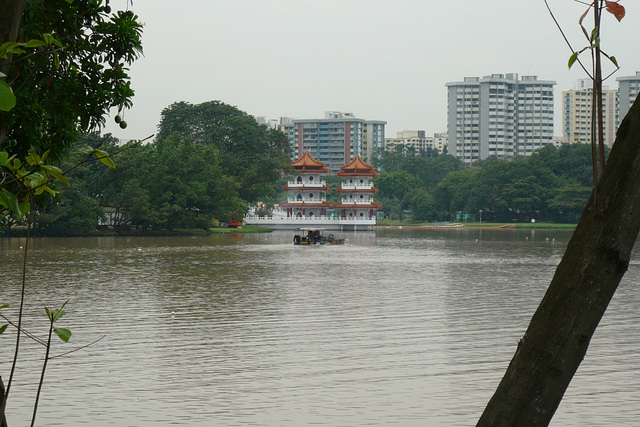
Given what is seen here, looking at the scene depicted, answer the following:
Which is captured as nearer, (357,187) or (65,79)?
(65,79)

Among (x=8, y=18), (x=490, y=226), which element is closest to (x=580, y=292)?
(x=8, y=18)

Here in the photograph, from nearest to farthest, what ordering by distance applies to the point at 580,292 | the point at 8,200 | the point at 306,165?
1. the point at 8,200
2. the point at 580,292
3. the point at 306,165

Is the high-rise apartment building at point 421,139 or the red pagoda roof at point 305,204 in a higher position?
the high-rise apartment building at point 421,139

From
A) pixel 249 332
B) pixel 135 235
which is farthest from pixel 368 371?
pixel 135 235

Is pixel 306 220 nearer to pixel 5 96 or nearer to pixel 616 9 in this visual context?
pixel 616 9

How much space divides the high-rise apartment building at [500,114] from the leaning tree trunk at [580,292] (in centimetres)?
11168

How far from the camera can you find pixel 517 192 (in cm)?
6131

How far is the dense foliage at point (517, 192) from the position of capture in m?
60.8

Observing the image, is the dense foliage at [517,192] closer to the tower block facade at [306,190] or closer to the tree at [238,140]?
the tower block facade at [306,190]

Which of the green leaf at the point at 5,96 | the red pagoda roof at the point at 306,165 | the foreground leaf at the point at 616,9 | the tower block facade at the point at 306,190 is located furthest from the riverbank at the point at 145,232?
the foreground leaf at the point at 616,9

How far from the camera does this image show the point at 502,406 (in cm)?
163

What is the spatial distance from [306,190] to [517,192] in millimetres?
18499

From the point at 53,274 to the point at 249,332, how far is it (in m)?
9.83

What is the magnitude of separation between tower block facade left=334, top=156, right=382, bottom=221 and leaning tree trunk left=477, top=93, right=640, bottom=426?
191 feet
